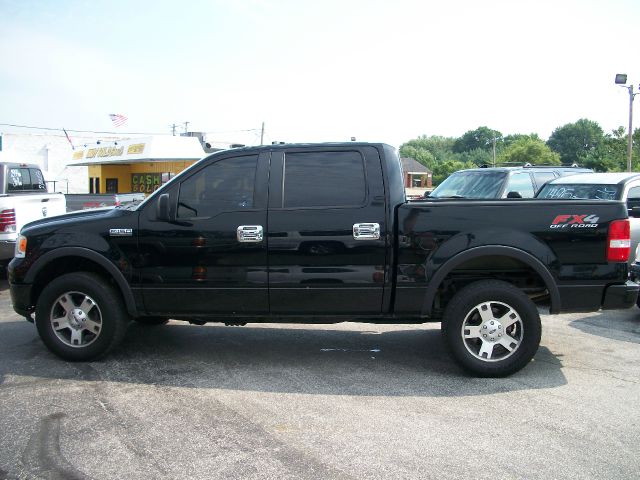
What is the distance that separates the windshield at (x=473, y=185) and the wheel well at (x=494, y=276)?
187 inches

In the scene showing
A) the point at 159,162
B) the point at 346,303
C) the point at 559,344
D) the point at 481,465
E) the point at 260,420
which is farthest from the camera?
the point at 159,162

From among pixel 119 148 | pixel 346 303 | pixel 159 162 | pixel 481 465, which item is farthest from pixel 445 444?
pixel 119 148

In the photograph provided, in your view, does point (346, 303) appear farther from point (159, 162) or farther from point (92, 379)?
point (159, 162)

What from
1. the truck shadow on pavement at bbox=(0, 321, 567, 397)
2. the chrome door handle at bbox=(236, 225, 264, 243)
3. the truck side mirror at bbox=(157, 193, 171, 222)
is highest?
the truck side mirror at bbox=(157, 193, 171, 222)

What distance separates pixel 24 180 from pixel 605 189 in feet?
33.6

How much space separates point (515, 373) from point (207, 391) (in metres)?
2.69

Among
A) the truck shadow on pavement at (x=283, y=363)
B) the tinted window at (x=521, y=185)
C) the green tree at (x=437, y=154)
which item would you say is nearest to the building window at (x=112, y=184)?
the tinted window at (x=521, y=185)

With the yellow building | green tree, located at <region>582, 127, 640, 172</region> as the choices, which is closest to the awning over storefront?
the yellow building

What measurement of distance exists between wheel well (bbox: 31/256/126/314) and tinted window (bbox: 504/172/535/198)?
7.33 m

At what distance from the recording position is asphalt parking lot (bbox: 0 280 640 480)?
3.47m

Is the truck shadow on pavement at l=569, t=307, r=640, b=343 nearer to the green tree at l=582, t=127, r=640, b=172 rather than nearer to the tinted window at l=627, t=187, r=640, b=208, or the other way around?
the tinted window at l=627, t=187, r=640, b=208

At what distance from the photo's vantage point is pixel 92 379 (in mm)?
4988

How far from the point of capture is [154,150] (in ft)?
88.3

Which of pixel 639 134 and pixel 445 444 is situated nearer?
pixel 445 444
